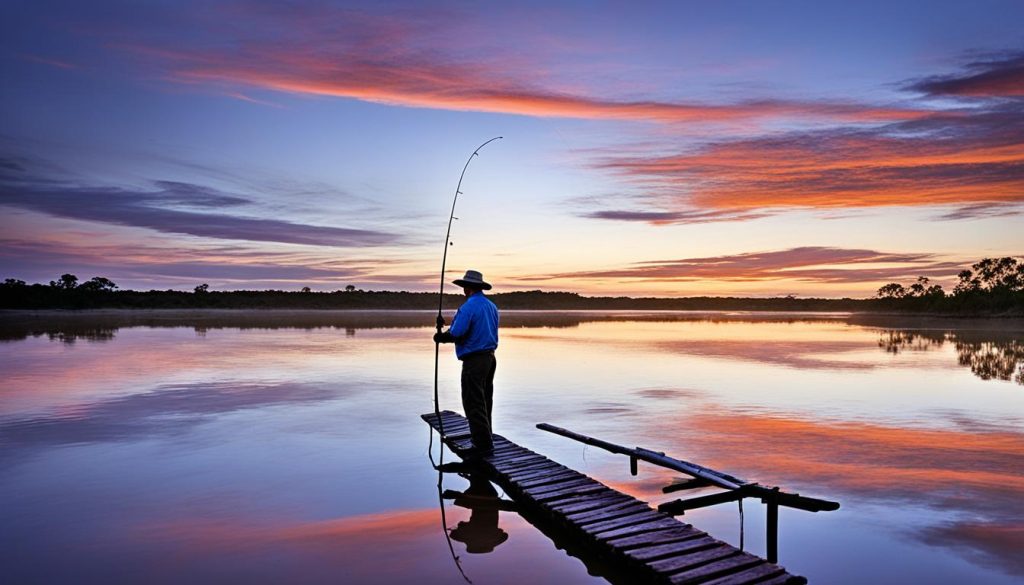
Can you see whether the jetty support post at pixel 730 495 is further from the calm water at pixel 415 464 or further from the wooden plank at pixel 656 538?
the wooden plank at pixel 656 538

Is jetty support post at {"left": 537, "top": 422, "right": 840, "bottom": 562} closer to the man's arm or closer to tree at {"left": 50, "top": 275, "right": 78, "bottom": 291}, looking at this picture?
the man's arm

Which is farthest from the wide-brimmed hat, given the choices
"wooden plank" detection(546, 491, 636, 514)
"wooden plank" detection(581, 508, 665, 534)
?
"wooden plank" detection(581, 508, 665, 534)

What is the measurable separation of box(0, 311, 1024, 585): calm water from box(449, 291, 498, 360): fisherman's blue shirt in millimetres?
1681

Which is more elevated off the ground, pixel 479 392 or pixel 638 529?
pixel 479 392

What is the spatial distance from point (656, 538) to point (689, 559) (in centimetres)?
49

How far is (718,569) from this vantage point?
525cm

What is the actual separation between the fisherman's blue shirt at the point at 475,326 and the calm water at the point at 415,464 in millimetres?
1681

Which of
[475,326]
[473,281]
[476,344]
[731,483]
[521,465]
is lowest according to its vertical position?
[521,465]

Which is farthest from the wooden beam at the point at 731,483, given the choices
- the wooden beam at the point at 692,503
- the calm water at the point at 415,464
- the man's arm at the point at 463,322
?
the man's arm at the point at 463,322

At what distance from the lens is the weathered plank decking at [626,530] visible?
5.24 metres

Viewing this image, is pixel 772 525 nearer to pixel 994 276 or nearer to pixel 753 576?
pixel 753 576

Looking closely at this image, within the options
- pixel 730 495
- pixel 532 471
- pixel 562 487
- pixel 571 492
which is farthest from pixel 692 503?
pixel 532 471

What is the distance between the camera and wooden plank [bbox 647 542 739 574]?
210 inches

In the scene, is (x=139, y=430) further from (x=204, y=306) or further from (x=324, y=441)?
(x=204, y=306)
